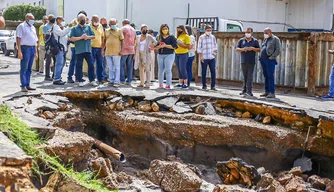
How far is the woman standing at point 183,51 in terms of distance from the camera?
1166cm

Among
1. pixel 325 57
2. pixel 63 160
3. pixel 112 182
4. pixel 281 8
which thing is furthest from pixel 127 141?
pixel 281 8

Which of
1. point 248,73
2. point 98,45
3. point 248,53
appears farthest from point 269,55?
point 98,45

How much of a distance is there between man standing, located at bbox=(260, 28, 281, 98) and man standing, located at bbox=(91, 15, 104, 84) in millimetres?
4206

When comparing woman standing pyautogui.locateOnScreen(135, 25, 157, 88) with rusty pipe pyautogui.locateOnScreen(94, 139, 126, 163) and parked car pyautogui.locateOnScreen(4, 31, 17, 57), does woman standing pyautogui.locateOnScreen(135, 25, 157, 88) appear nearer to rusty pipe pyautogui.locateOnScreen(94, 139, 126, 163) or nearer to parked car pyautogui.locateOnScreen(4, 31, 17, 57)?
rusty pipe pyautogui.locateOnScreen(94, 139, 126, 163)

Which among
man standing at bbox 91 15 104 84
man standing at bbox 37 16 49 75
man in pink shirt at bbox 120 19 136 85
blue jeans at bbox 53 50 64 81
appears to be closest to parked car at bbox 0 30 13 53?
man standing at bbox 37 16 49 75

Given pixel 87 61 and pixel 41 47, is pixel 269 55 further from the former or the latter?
pixel 41 47

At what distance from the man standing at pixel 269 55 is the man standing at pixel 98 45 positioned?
421 cm

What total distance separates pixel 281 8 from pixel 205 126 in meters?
16.3

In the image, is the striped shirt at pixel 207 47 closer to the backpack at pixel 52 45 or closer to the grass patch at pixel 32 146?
the backpack at pixel 52 45

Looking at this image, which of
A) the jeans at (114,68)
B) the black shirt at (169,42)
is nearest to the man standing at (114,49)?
the jeans at (114,68)

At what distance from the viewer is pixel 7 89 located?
10359 millimetres

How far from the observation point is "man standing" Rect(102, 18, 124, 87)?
A: 11.6 metres

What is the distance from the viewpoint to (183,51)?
39.0ft

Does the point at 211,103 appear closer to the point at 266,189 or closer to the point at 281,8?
the point at 266,189
